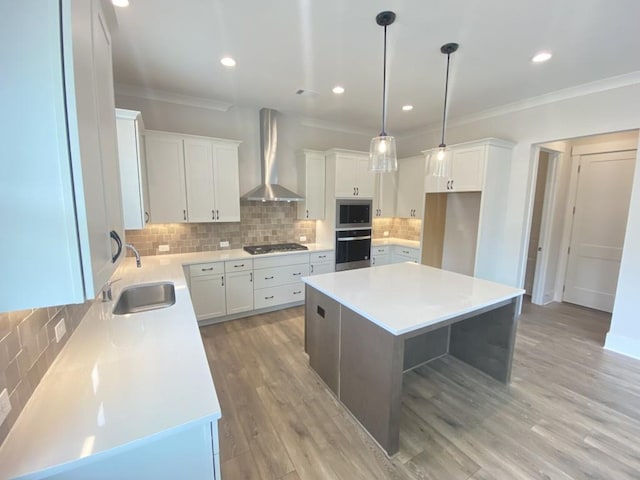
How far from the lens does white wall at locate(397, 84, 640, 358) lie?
113 inches

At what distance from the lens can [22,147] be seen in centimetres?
64

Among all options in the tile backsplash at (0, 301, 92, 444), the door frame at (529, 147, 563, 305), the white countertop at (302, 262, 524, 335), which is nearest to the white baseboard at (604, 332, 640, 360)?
the door frame at (529, 147, 563, 305)

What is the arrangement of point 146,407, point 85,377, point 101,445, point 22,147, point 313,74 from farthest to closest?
1. point 313,74
2. point 85,377
3. point 146,407
4. point 101,445
5. point 22,147

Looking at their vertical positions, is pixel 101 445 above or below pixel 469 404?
above

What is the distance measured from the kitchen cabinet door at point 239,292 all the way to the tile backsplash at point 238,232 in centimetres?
64

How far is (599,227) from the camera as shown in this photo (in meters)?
4.09

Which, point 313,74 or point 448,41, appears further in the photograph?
point 313,74

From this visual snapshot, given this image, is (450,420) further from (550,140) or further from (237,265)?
(550,140)

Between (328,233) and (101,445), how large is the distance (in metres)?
3.74

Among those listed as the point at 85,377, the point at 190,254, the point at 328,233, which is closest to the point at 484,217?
the point at 328,233

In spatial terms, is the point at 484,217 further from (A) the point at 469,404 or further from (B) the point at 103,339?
(B) the point at 103,339

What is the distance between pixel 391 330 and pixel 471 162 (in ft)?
10.3

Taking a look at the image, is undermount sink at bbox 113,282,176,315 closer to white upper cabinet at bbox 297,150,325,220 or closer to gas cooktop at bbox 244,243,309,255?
gas cooktop at bbox 244,243,309,255

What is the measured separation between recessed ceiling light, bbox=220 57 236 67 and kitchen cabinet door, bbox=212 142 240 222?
108 cm
